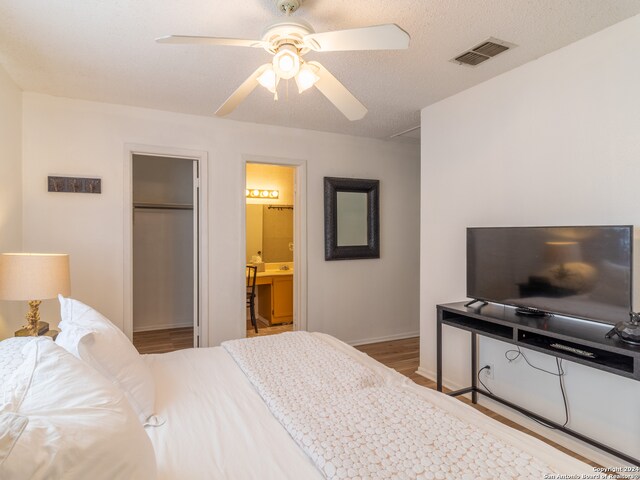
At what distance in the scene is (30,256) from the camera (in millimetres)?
2377

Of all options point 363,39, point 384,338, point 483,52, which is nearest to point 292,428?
point 363,39

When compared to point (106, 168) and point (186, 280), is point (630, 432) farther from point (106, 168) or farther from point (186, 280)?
point (186, 280)

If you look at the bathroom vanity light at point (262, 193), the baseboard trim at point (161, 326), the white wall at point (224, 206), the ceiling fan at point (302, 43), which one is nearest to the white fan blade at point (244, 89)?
the ceiling fan at point (302, 43)

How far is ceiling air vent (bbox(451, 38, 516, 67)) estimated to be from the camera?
7.69ft

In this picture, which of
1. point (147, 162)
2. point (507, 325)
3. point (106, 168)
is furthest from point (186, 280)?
point (507, 325)

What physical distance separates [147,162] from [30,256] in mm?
3103

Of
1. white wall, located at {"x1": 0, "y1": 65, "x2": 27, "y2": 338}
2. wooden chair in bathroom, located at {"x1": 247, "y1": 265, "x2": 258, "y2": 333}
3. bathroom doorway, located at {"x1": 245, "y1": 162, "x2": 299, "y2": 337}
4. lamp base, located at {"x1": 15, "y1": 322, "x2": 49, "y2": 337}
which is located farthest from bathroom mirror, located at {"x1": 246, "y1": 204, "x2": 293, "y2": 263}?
lamp base, located at {"x1": 15, "y1": 322, "x2": 49, "y2": 337}

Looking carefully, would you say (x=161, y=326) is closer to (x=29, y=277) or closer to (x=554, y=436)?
(x=29, y=277)

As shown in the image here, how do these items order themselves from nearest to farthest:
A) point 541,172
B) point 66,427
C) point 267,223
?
1. point 66,427
2. point 541,172
3. point 267,223

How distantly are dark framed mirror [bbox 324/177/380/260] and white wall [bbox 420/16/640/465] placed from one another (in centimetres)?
104

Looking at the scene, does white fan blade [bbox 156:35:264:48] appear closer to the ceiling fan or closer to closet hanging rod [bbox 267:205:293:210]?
the ceiling fan

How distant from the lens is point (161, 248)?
208 inches

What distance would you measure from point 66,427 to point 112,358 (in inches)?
31.9

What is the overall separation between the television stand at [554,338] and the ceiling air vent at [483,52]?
1.74 m
